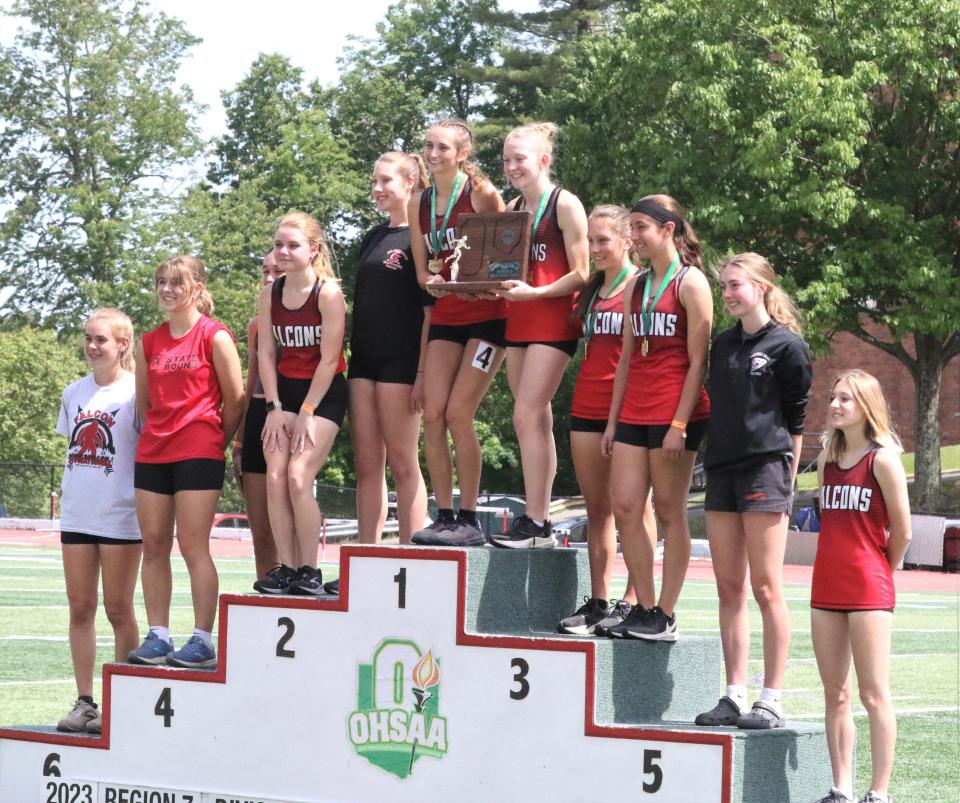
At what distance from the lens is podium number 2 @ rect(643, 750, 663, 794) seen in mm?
5438

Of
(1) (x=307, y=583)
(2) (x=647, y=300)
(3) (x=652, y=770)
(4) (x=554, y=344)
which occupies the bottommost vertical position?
(3) (x=652, y=770)

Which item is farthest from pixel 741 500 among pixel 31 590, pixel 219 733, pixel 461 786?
pixel 31 590

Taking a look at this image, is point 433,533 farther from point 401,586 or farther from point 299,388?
point 299,388

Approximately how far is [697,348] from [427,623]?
1.56 m

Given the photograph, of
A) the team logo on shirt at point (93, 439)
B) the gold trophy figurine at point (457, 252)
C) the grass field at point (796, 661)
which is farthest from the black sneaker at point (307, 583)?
the grass field at point (796, 661)

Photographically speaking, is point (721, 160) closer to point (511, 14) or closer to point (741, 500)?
point (511, 14)

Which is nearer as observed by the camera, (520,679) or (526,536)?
(520,679)

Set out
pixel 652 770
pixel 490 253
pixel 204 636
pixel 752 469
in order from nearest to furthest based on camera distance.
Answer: pixel 652 770 → pixel 752 469 → pixel 490 253 → pixel 204 636

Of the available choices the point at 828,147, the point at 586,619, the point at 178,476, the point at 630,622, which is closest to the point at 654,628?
the point at 630,622

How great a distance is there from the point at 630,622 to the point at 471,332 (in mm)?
1483

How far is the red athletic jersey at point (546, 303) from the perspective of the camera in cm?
648

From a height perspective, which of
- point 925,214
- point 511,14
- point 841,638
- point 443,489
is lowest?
point 841,638

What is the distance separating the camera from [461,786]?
5730 mm

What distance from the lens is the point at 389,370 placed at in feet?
22.3
